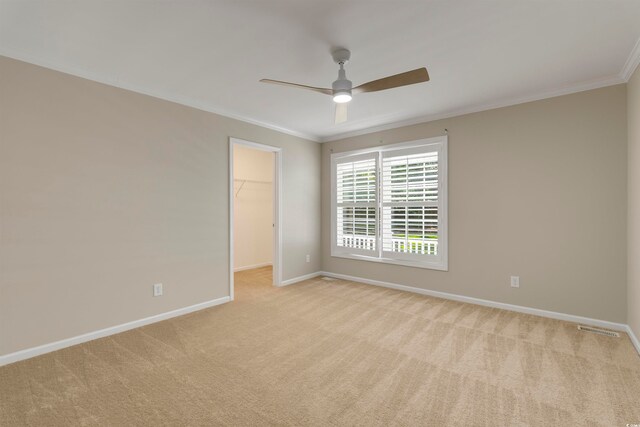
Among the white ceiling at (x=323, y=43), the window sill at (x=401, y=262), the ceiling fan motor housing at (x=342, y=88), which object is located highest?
the white ceiling at (x=323, y=43)

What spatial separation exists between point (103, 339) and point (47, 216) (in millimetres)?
1221

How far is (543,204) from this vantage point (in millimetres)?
3373

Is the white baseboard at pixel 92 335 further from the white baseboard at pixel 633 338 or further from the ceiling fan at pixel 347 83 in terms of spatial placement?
the white baseboard at pixel 633 338

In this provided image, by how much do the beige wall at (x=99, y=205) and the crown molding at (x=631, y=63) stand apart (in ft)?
13.2

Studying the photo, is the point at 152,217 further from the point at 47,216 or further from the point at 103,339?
the point at 103,339

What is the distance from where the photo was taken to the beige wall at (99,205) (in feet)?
8.08

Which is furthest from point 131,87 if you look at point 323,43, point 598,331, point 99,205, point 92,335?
point 598,331

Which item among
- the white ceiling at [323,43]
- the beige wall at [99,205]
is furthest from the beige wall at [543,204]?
the beige wall at [99,205]

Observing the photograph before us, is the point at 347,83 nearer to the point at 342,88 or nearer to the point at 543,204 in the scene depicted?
the point at 342,88

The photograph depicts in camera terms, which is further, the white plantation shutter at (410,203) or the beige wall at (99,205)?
the white plantation shutter at (410,203)

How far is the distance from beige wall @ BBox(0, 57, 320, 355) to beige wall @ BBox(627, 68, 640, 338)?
4.17m

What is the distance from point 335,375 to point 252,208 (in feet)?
14.9

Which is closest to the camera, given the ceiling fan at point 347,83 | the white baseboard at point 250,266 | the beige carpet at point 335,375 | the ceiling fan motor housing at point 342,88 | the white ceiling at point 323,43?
the beige carpet at point 335,375

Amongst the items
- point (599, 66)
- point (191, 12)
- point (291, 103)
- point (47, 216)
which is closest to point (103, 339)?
point (47, 216)
